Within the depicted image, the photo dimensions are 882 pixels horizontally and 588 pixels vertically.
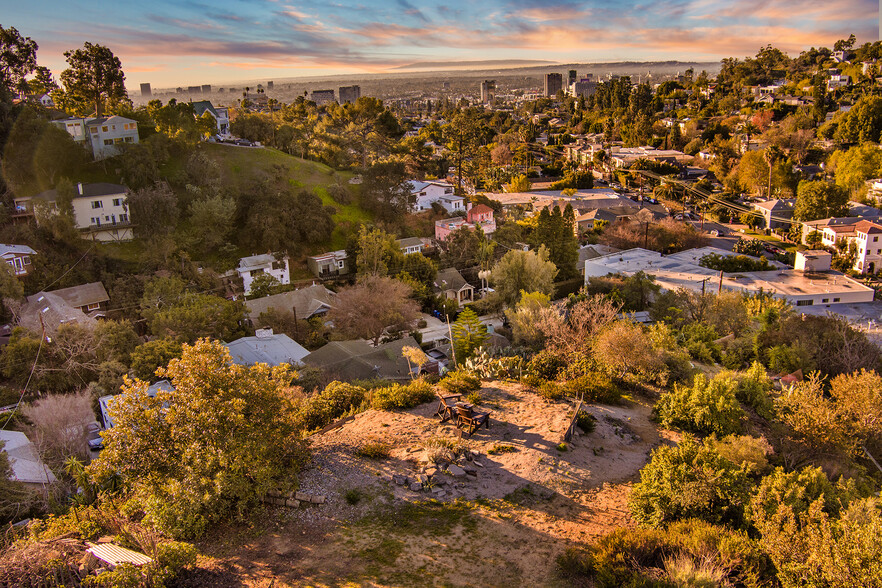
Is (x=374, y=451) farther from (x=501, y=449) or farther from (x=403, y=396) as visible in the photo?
(x=403, y=396)

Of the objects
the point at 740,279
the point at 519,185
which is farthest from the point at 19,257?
the point at 519,185

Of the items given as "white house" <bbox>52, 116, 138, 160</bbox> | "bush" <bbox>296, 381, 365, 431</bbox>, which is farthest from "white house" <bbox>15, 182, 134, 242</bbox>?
"bush" <bbox>296, 381, 365, 431</bbox>

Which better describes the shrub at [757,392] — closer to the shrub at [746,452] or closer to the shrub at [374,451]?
the shrub at [746,452]

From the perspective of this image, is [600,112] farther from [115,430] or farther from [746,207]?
[115,430]

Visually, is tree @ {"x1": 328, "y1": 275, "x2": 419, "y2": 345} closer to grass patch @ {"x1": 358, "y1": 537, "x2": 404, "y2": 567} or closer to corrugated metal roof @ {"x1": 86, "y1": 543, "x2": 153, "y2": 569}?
grass patch @ {"x1": 358, "y1": 537, "x2": 404, "y2": 567}

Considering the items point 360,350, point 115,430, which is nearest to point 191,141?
point 360,350

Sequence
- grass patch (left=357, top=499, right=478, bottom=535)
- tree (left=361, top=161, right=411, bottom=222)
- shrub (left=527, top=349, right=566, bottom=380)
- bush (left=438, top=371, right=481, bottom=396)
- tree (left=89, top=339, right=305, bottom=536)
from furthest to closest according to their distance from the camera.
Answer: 1. tree (left=361, top=161, right=411, bottom=222)
2. shrub (left=527, top=349, right=566, bottom=380)
3. bush (left=438, top=371, right=481, bottom=396)
4. grass patch (left=357, top=499, right=478, bottom=535)
5. tree (left=89, top=339, right=305, bottom=536)
